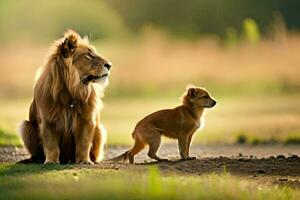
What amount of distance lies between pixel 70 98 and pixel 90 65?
48cm

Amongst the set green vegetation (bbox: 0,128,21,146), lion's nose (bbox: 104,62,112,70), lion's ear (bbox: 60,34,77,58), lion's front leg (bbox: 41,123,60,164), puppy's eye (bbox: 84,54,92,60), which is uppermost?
lion's ear (bbox: 60,34,77,58)

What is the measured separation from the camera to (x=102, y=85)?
1112 cm

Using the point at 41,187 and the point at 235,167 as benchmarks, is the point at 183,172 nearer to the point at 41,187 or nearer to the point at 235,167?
the point at 235,167

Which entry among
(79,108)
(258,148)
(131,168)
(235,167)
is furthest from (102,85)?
(258,148)

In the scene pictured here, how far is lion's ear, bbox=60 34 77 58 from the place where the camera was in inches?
442

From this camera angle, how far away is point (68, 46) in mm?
11227

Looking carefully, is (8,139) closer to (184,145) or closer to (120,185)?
(184,145)

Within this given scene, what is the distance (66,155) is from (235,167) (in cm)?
210

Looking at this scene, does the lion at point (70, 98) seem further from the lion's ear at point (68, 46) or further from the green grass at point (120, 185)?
the green grass at point (120, 185)

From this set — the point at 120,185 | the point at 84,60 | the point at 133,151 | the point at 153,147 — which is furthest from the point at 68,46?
the point at 120,185

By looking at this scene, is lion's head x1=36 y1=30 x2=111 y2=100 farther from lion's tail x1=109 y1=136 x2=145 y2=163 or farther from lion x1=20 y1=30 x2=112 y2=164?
lion's tail x1=109 y1=136 x2=145 y2=163

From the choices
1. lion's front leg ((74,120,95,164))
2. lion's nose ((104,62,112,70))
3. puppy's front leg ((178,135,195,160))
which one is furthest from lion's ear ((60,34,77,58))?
puppy's front leg ((178,135,195,160))

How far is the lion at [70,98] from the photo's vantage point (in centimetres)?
1109

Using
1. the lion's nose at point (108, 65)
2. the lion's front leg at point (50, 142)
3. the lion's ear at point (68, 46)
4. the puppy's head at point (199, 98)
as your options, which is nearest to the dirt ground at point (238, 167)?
the lion's front leg at point (50, 142)
